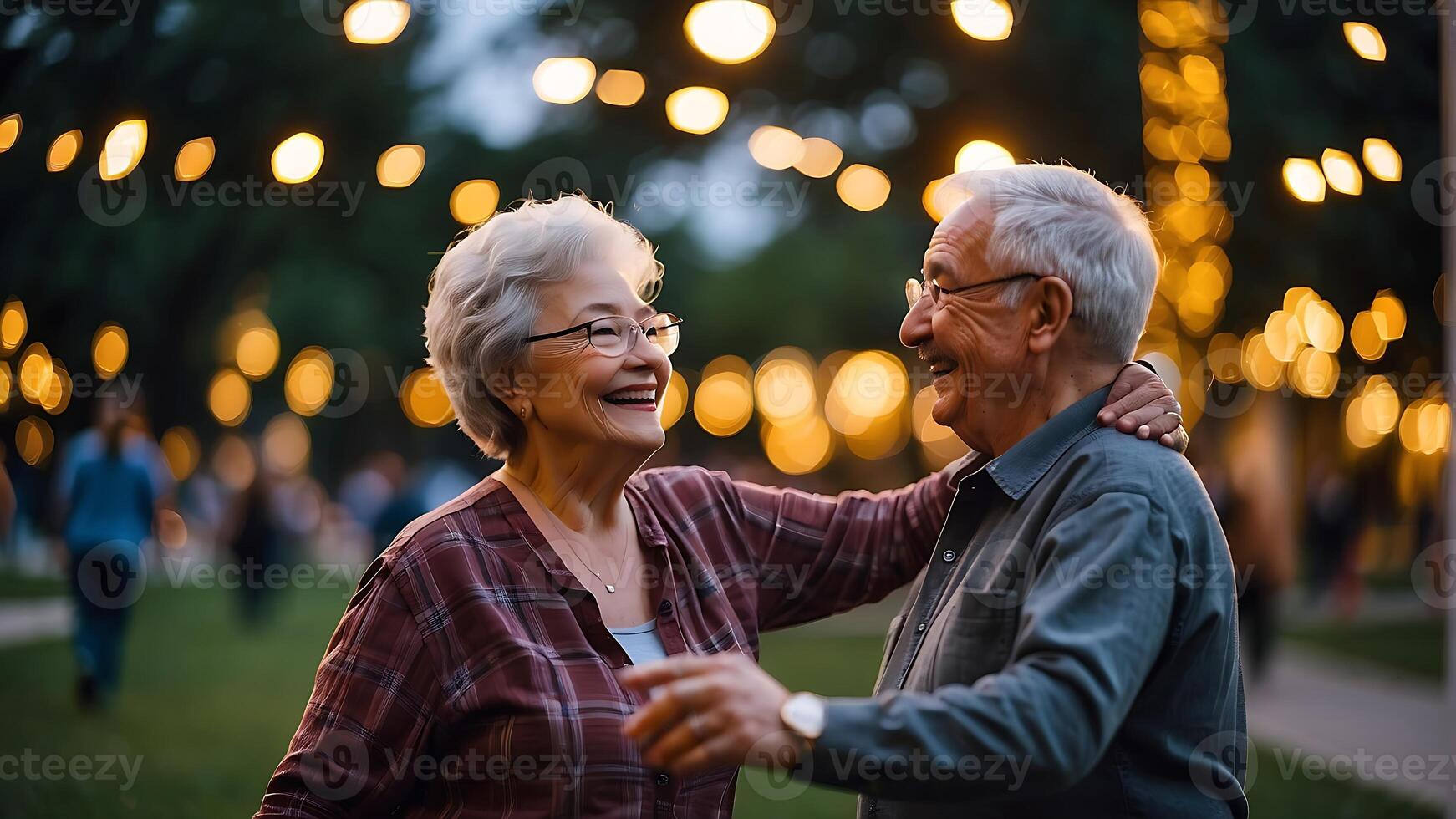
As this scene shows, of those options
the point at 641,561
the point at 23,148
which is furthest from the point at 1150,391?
the point at 23,148

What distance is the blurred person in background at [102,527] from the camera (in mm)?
7957

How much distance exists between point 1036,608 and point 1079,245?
75 cm

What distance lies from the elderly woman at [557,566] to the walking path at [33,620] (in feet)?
30.2

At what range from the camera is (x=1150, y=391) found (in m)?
2.34

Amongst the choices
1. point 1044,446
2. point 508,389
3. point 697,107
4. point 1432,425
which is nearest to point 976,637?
point 1044,446

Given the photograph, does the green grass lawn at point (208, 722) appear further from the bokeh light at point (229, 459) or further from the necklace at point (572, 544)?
the bokeh light at point (229, 459)

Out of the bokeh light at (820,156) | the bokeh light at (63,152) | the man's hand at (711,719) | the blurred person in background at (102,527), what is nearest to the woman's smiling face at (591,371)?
the man's hand at (711,719)

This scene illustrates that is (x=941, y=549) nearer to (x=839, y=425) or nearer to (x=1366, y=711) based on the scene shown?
(x=1366, y=711)

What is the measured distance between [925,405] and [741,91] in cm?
1180

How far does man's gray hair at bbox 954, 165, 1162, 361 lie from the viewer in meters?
2.32

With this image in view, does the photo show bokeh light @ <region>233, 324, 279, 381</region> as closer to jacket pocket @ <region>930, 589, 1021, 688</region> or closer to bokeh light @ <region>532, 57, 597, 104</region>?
bokeh light @ <region>532, 57, 597, 104</region>

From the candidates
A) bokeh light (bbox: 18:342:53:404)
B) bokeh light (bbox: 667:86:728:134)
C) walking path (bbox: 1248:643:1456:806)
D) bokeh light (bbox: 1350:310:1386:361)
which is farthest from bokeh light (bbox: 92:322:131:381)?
walking path (bbox: 1248:643:1456:806)

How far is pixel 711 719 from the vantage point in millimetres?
1791

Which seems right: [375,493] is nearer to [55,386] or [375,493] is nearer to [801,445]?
[55,386]
